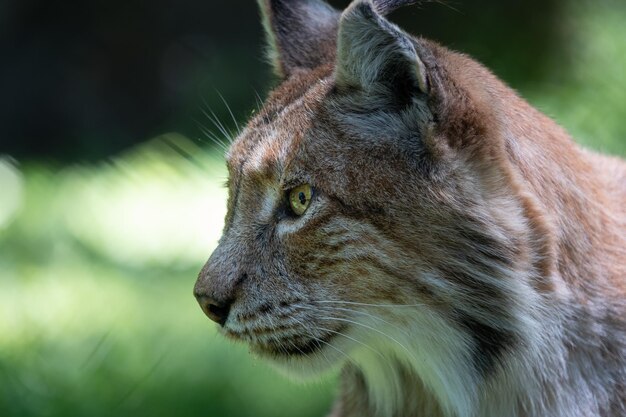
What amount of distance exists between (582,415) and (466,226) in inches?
26.8

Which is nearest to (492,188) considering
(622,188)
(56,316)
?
(622,188)

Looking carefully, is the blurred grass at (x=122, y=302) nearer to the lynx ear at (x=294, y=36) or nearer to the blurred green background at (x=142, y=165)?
the blurred green background at (x=142, y=165)

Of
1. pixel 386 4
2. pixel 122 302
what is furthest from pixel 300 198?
pixel 122 302

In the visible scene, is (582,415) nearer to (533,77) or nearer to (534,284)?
(534,284)

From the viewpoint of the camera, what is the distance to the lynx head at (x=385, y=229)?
2816 millimetres

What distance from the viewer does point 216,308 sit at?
3.05 metres

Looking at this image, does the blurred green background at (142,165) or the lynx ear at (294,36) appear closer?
the lynx ear at (294,36)

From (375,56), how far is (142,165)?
13.6 ft

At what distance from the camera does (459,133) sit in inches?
111

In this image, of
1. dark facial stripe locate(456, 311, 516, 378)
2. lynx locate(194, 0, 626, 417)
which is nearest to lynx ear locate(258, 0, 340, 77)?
lynx locate(194, 0, 626, 417)

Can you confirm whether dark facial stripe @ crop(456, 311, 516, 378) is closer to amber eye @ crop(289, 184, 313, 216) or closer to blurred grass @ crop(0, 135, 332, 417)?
amber eye @ crop(289, 184, 313, 216)

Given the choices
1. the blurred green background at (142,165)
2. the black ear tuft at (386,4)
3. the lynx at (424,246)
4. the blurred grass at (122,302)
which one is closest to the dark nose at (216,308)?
the lynx at (424,246)

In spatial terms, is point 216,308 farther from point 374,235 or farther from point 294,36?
point 294,36

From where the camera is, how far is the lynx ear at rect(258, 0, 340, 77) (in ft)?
12.1
